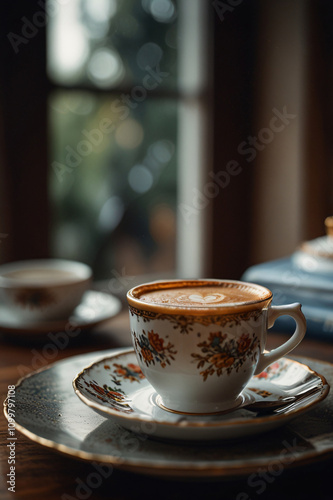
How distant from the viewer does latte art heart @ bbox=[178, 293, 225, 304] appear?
0.54m

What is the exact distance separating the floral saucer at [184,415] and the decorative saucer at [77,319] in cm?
25

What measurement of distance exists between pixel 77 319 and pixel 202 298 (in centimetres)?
39

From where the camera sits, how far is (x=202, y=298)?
561mm

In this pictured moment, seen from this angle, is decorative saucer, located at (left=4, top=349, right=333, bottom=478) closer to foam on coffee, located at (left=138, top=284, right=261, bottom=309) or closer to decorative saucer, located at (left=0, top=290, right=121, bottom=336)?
foam on coffee, located at (left=138, top=284, right=261, bottom=309)

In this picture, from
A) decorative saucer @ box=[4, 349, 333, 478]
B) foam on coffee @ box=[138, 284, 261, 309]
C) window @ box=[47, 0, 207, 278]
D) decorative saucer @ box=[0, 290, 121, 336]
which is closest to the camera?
decorative saucer @ box=[4, 349, 333, 478]

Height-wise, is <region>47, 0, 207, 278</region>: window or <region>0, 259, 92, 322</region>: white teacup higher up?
<region>47, 0, 207, 278</region>: window

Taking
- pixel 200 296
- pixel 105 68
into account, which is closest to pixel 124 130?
pixel 105 68

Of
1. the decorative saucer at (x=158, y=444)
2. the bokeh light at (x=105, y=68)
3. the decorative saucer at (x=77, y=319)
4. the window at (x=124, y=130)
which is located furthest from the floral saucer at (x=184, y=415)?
the bokeh light at (x=105, y=68)

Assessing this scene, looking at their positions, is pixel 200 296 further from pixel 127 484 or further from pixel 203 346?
pixel 127 484

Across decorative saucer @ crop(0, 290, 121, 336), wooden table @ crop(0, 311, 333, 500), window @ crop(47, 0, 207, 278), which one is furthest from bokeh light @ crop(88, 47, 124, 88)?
wooden table @ crop(0, 311, 333, 500)

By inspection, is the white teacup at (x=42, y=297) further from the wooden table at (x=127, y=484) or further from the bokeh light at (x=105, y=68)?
the bokeh light at (x=105, y=68)

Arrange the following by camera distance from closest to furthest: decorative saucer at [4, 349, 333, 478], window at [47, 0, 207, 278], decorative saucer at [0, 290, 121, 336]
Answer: decorative saucer at [4, 349, 333, 478] → decorative saucer at [0, 290, 121, 336] → window at [47, 0, 207, 278]

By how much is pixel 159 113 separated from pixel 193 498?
142cm

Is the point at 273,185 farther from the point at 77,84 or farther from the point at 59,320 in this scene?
the point at 59,320
